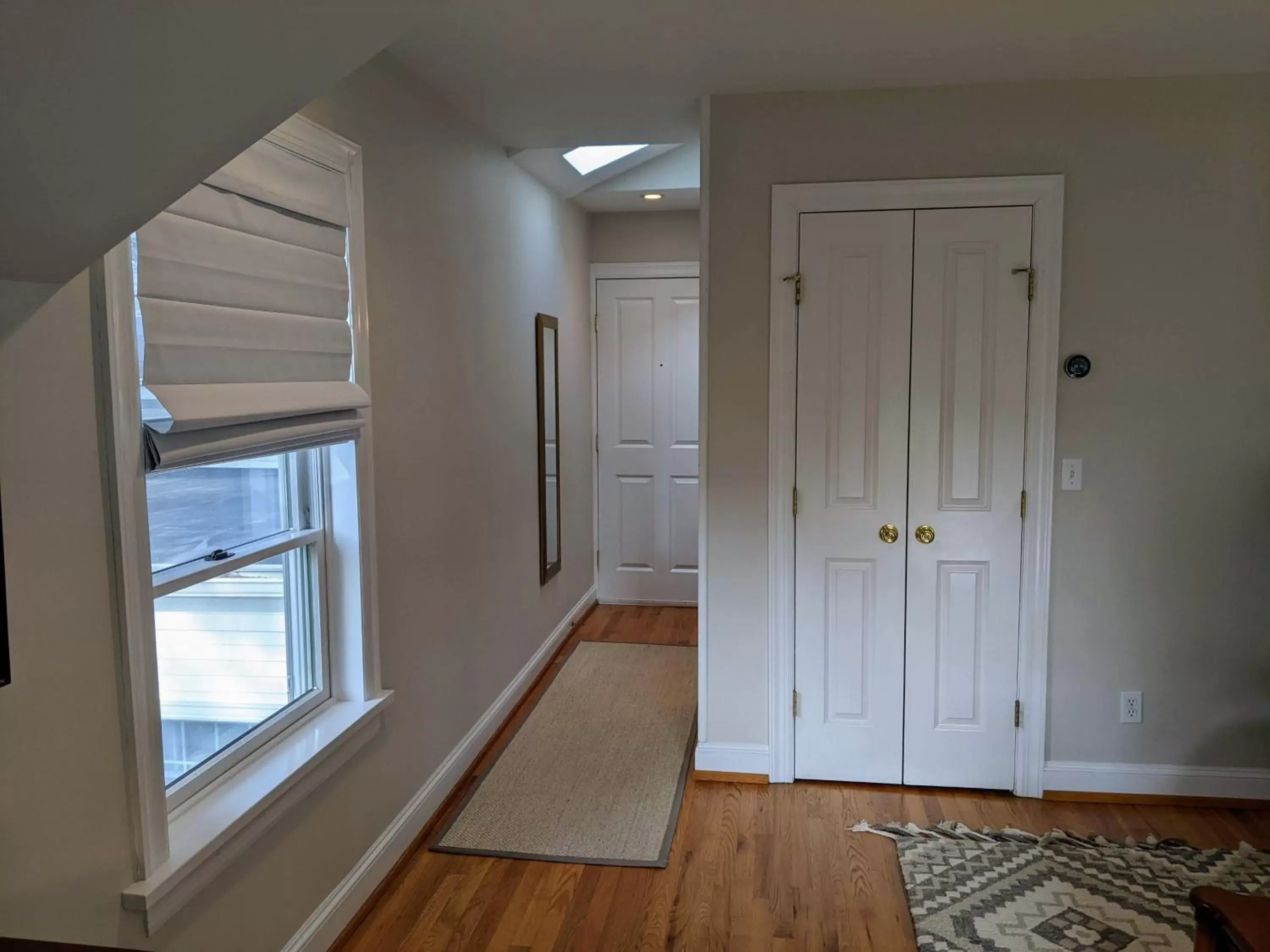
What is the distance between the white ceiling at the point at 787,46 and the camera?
2.32m

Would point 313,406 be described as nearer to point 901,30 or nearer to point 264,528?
point 264,528

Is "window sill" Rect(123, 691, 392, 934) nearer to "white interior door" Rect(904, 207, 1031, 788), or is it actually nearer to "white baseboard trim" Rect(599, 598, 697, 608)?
"white interior door" Rect(904, 207, 1031, 788)

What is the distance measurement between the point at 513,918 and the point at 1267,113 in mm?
3240

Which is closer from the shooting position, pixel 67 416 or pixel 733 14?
pixel 67 416

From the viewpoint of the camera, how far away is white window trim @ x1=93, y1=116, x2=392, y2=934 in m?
1.56

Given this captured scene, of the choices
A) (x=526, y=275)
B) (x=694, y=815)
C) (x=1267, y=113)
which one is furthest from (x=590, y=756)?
(x=1267, y=113)

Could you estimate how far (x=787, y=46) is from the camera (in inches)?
102

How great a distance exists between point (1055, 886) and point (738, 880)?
2.86 feet

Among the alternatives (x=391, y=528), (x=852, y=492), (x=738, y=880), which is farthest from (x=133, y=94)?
(x=852, y=492)

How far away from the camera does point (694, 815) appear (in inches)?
120

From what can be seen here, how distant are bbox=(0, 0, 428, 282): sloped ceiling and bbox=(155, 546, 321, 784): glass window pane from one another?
2.81 feet

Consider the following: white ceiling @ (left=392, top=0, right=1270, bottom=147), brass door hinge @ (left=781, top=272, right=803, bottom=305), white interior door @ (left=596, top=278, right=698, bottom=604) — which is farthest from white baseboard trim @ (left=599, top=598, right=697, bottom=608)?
white ceiling @ (left=392, top=0, right=1270, bottom=147)

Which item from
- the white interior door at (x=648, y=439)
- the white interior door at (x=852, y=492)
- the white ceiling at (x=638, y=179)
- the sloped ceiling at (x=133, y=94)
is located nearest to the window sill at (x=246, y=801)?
the sloped ceiling at (x=133, y=94)

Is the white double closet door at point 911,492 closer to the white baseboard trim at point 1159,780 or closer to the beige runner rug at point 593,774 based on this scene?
the white baseboard trim at point 1159,780
